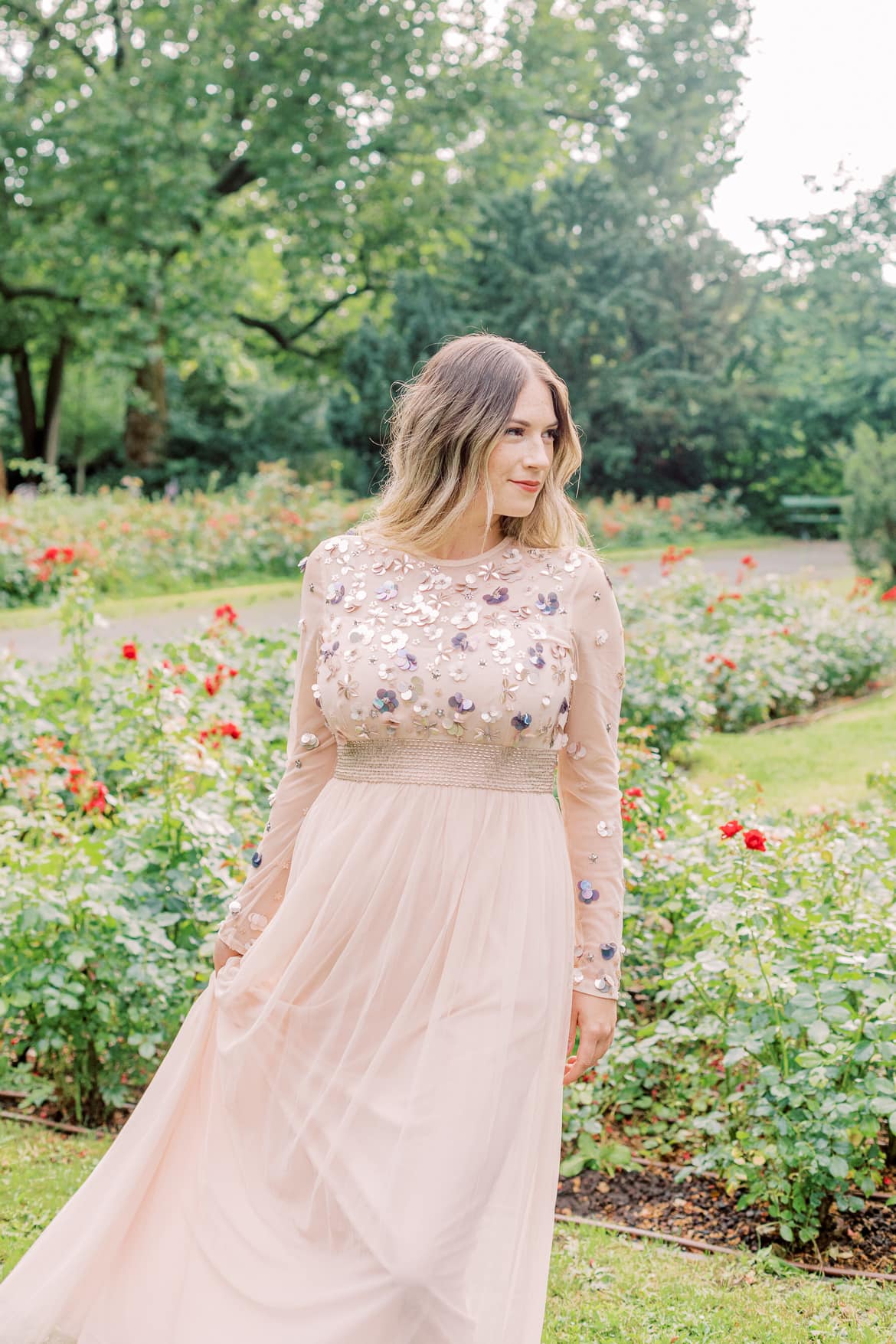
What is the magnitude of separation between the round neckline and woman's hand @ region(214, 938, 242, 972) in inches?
34.2

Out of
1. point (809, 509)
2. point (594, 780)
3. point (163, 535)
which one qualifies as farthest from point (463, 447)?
point (809, 509)

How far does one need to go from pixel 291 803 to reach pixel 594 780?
616mm

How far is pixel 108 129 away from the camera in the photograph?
1934 centimetres

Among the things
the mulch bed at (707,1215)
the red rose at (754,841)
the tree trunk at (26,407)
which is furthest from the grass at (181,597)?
the tree trunk at (26,407)

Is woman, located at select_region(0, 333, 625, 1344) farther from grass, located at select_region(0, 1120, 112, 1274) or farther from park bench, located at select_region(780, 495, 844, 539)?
park bench, located at select_region(780, 495, 844, 539)

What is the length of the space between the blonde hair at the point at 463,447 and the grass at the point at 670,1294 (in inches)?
68.5

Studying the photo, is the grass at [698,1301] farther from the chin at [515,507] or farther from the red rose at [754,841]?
the chin at [515,507]

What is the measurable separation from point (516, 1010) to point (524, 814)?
365 millimetres

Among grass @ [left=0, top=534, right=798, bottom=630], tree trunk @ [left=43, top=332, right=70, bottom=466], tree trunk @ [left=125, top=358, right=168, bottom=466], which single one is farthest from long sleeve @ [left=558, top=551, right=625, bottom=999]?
tree trunk @ [left=43, top=332, right=70, bottom=466]

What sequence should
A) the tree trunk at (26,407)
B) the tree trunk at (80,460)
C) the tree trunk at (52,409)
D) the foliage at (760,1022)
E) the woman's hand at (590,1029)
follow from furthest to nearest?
the tree trunk at (26,407) < the tree trunk at (80,460) < the tree trunk at (52,409) < the foliage at (760,1022) < the woman's hand at (590,1029)

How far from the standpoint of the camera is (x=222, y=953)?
2559 millimetres

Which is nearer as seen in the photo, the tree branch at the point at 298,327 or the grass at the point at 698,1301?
the grass at the point at 698,1301

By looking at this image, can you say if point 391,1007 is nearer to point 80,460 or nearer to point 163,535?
point 163,535

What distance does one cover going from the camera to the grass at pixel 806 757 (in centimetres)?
689
